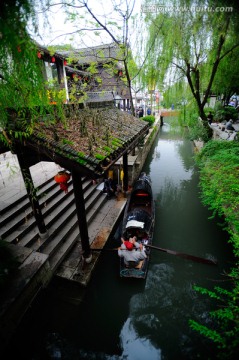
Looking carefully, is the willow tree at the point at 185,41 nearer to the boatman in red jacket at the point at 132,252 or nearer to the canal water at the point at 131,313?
the boatman in red jacket at the point at 132,252

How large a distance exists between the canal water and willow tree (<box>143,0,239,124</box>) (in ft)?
29.9

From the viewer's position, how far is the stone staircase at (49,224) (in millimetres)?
6031

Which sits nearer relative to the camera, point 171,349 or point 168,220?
point 171,349

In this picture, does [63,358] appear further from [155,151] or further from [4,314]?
[155,151]

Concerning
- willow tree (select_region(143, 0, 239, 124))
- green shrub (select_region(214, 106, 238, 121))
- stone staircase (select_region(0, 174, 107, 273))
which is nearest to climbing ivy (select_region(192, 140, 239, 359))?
stone staircase (select_region(0, 174, 107, 273))

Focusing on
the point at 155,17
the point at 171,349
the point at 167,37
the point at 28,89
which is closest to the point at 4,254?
the point at 28,89

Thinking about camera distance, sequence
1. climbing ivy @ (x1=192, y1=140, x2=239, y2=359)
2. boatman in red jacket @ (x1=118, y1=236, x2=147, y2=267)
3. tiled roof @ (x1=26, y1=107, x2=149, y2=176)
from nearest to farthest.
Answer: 1. climbing ivy @ (x1=192, y1=140, x2=239, y2=359)
2. tiled roof @ (x1=26, y1=107, x2=149, y2=176)
3. boatman in red jacket @ (x1=118, y1=236, x2=147, y2=267)

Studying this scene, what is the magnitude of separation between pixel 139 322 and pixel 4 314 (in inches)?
143

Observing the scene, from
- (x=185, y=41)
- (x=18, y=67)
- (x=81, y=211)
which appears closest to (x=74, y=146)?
(x=81, y=211)

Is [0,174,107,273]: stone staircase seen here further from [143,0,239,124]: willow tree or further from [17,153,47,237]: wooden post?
[143,0,239,124]: willow tree

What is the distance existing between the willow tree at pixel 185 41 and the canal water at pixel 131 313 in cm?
912

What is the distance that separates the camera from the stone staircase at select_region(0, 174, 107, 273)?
603cm

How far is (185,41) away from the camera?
9.46 m

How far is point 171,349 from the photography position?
4.68m
